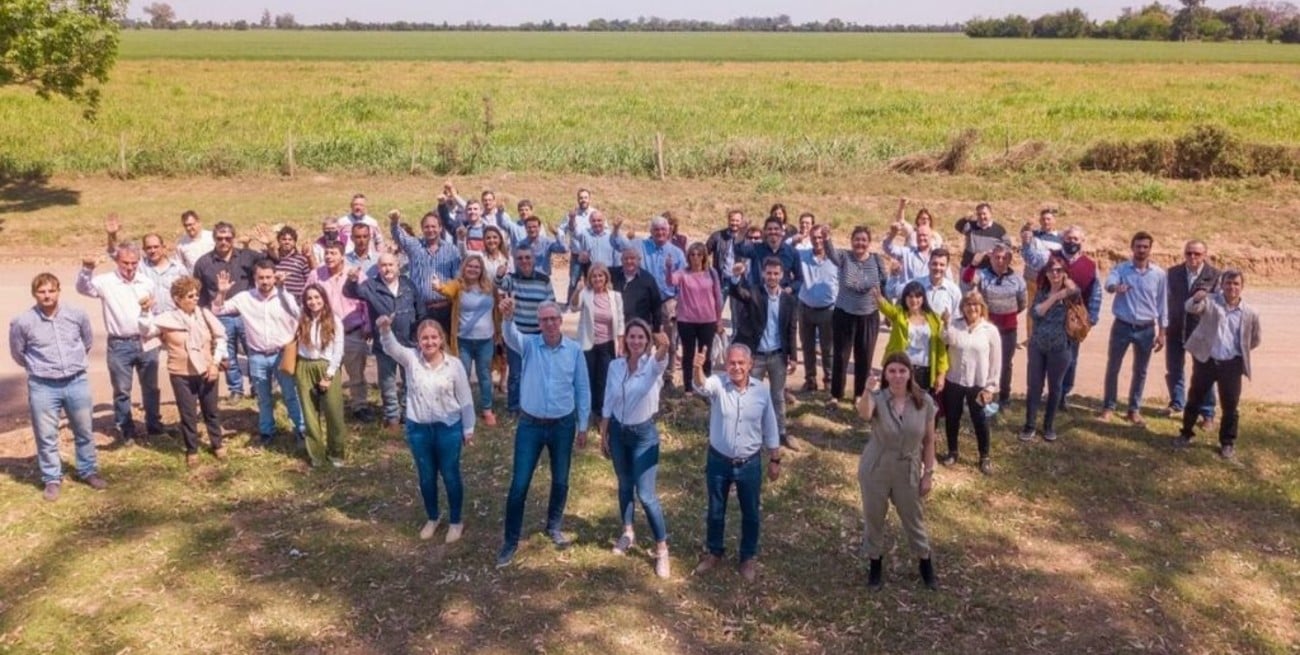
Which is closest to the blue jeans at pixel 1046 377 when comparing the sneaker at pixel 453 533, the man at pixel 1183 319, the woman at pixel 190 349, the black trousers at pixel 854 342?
the man at pixel 1183 319

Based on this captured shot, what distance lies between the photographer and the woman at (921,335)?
8367 millimetres

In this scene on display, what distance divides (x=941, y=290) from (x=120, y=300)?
7184 millimetres

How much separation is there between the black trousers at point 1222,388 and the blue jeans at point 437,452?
6.58 m

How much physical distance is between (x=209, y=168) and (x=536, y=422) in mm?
18630

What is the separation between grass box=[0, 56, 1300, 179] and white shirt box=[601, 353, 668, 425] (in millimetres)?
15914

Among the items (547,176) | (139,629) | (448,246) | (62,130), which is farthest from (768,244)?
(62,130)

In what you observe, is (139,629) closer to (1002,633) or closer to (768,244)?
(1002,633)

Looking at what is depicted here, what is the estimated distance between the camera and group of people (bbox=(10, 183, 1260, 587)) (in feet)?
22.3

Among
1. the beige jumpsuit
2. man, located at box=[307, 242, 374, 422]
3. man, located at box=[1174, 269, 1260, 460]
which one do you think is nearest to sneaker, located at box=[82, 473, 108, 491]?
man, located at box=[307, 242, 374, 422]

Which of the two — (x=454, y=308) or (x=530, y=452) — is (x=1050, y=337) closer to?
(x=530, y=452)

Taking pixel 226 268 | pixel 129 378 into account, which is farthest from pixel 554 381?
pixel 226 268

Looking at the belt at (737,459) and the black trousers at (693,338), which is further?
the black trousers at (693,338)

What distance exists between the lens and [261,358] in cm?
873

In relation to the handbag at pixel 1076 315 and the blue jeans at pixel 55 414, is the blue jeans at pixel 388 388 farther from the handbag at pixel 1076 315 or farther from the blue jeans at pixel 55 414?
the handbag at pixel 1076 315
